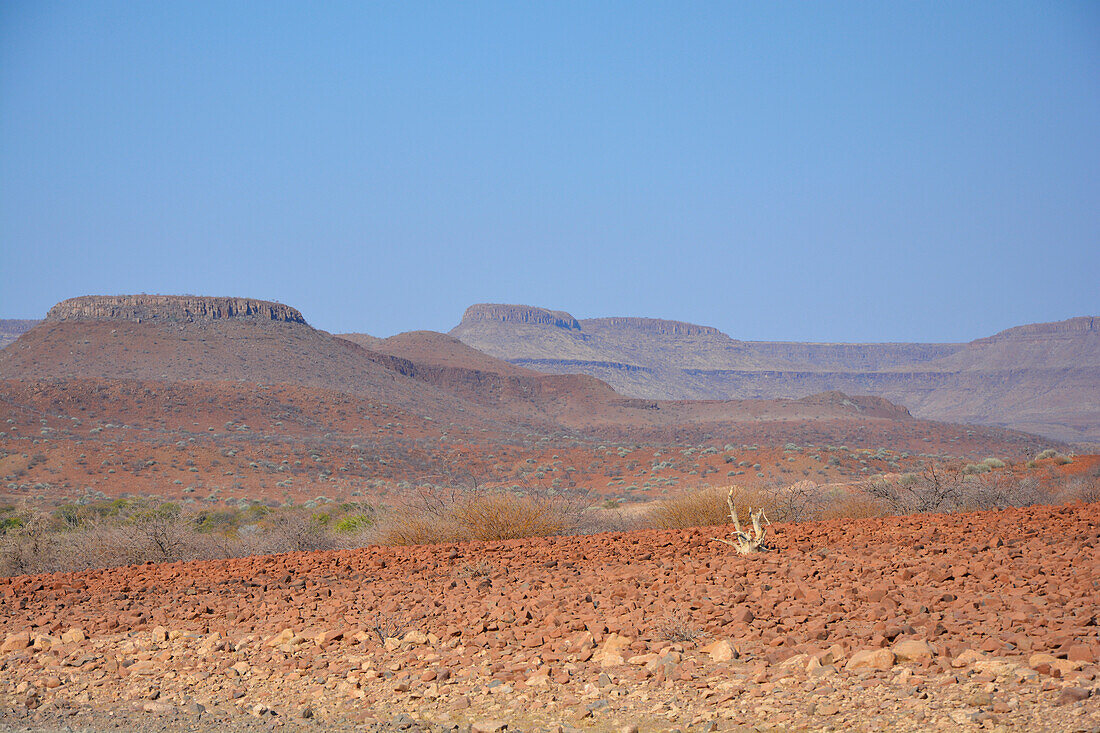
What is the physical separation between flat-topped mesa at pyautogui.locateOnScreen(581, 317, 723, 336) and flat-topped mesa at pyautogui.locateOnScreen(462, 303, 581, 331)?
25.1 ft

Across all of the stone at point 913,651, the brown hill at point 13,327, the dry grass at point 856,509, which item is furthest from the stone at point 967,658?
the brown hill at point 13,327

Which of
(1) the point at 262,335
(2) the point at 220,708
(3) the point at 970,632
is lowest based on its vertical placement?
(2) the point at 220,708

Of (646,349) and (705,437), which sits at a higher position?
(646,349)

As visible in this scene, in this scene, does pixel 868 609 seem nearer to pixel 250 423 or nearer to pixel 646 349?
pixel 250 423

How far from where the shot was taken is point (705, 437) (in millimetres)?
65000

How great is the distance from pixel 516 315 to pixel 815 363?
58.6 meters

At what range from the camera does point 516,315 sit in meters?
170

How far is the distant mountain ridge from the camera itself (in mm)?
138250

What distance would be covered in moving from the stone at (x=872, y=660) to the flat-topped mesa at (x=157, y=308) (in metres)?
81.8

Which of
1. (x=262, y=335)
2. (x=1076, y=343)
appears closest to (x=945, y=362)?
(x=1076, y=343)

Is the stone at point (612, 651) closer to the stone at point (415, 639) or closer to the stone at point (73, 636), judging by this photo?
the stone at point (415, 639)

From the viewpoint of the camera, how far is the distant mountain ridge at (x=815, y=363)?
13825 cm

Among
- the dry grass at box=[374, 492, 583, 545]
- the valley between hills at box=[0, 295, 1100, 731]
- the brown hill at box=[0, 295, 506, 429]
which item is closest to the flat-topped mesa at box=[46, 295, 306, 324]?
the brown hill at box=[0, 295, 506, 429]

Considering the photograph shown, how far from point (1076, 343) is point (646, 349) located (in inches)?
2829
